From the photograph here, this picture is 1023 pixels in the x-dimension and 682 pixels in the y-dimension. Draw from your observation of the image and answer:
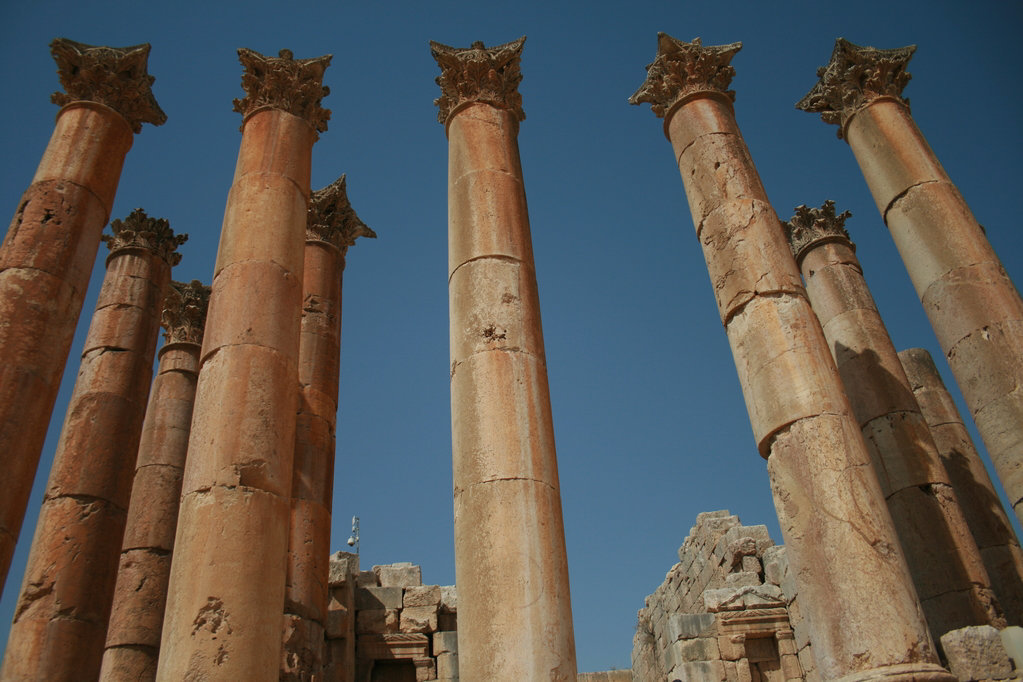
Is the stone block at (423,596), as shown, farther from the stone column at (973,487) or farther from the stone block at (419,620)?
the stone column at (973,487)

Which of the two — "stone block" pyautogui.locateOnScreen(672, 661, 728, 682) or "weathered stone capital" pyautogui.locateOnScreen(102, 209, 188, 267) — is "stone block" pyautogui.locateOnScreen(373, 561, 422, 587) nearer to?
"stone block" pyautogui.locateOnScreen(672, 661, 728, 682)

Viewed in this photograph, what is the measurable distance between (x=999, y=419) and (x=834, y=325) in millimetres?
5534

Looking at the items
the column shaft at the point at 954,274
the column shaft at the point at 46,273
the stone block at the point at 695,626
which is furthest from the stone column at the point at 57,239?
the column shaft at the point at 954,274

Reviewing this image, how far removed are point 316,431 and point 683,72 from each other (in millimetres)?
9116

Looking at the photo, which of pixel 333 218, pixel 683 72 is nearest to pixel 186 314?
pixel 333 218

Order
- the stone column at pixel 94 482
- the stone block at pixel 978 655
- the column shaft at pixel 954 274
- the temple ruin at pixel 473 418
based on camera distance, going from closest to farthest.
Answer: the temple ruin at pixel 473 418 < the stone block at pixel 978 655 < the column shaft at pixel 954 274 < the stone column at pixel 94 482

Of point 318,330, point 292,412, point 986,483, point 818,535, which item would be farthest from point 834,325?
point 292,412

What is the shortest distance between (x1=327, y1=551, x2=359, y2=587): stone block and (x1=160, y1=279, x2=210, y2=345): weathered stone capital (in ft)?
18.5

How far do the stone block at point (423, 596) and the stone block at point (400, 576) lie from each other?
0.27m

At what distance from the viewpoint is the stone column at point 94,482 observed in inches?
447

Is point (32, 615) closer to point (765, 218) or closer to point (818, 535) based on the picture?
point (818, 535)

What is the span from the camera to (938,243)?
12.6m

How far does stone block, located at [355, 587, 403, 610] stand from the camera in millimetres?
16062

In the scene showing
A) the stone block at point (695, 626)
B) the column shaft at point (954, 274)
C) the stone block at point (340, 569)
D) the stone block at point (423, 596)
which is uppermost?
the column shaft at point (954, 274)
